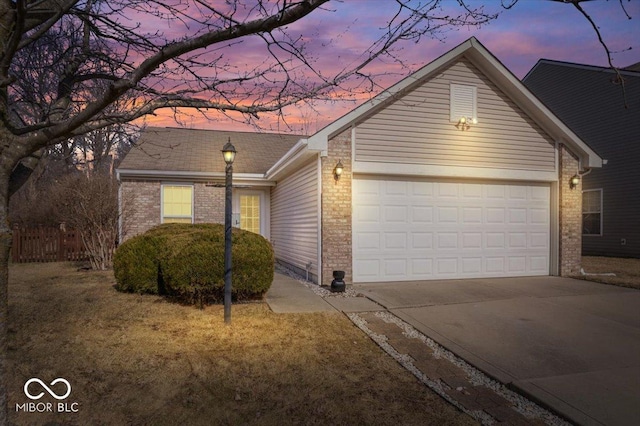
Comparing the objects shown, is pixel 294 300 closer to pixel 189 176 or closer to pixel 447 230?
pixel 447 230

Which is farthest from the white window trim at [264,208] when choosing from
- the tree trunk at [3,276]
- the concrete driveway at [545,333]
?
the tree trunk at [3,276]

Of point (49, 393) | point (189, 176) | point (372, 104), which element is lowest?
point (49, 393)

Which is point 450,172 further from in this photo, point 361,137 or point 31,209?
point 31,209

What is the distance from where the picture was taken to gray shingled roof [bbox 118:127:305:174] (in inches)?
568

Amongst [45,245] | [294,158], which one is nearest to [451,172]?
[294,158]

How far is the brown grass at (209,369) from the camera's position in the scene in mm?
3646

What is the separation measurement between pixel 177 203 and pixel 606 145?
54.9 feet

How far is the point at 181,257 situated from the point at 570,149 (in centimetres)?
997

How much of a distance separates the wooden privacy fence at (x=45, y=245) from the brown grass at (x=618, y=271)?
1569 centimetres

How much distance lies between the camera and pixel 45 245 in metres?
14.9

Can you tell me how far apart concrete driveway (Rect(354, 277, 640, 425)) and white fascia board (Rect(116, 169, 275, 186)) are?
691 cm

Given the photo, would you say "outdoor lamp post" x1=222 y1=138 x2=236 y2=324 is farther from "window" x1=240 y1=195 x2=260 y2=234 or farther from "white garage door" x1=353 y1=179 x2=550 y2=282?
"window" x1=240 y1=195 x2=260 y2=234

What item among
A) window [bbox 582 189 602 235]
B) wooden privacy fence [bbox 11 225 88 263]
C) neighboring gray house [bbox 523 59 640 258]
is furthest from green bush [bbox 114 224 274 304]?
window [bbox 582 189 602 235]

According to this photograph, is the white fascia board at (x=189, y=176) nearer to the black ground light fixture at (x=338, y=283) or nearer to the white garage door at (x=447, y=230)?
the white garage door at (x=447, y=230)
